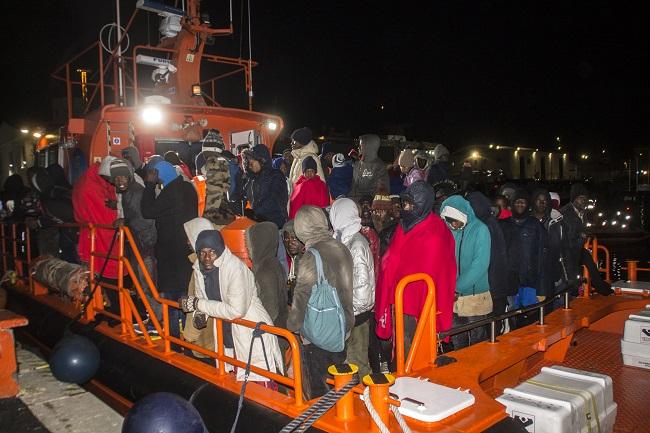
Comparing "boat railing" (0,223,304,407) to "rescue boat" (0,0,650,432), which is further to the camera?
"boat railing" (0,223,304,407)

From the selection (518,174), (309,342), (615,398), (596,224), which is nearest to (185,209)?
(309,342)

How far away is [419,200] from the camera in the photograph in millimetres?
3963

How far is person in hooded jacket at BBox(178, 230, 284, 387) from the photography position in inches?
142

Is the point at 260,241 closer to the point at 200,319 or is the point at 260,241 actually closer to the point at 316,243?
the point at 316,243

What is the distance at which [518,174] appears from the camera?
51.5 meters

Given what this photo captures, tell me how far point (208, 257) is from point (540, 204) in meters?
3.72

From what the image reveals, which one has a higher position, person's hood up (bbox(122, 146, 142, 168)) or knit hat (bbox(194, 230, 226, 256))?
person's hood up (bbox(122, 146, 142, 168))

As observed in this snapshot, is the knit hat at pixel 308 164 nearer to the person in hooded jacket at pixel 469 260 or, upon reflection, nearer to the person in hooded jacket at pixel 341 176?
the person in hooded jacket at pixel 341 176

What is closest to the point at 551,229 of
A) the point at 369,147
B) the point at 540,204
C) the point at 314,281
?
the point at 540,204

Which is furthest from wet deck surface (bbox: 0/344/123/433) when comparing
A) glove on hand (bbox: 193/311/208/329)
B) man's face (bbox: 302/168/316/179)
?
man's face (bbox: 302/168/316/179)

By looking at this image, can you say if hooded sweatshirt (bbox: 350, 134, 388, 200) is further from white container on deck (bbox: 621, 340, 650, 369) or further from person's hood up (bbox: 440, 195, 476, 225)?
white container on deck (bbox: 621, 340, 650, 369)

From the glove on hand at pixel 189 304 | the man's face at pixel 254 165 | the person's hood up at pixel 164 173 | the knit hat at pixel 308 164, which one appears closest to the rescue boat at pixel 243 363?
the glove on hand at pixel 189 304

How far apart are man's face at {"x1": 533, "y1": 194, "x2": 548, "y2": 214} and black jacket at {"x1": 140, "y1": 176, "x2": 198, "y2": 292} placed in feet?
12.0

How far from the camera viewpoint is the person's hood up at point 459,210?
445 centimetres
